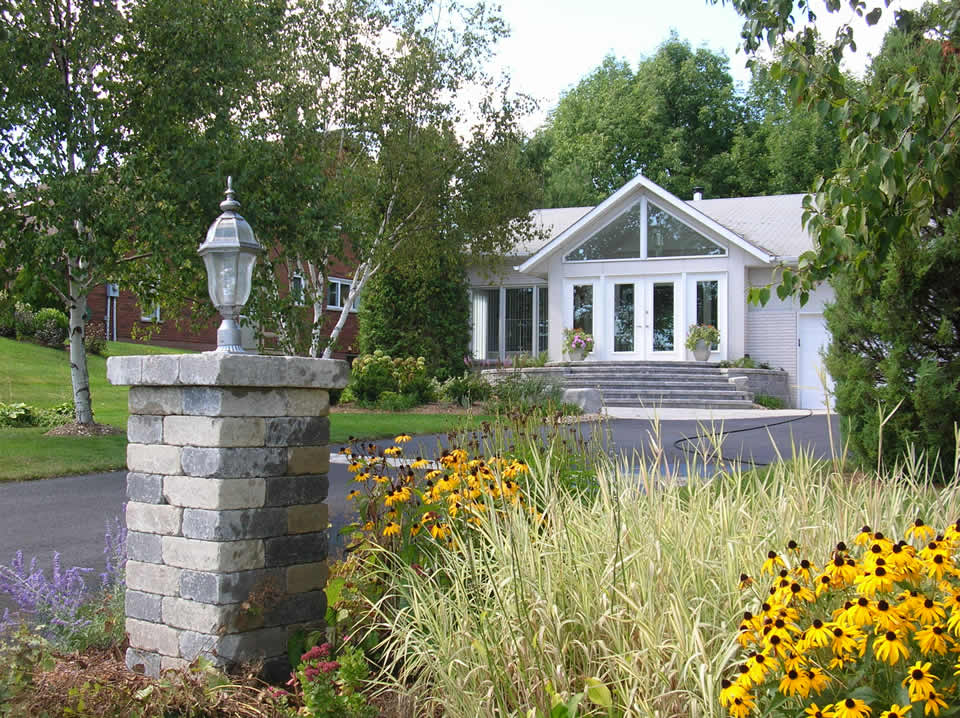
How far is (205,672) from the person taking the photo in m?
3.58

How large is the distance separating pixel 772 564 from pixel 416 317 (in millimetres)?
19711

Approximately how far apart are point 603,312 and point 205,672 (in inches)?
775

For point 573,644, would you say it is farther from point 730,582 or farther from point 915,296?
point 915,296

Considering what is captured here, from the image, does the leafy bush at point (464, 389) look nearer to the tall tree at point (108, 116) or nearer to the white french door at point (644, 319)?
the white french door at point (644, 319)

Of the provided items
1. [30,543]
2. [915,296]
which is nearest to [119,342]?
[30,543]

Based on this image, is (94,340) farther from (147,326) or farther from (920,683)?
(920,683)

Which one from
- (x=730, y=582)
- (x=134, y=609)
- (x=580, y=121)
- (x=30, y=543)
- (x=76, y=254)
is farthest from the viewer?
(x=580, y=121)

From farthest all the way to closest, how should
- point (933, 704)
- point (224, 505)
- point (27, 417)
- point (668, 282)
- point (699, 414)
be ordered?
point (668, 282), point (699, 414), point (27, 417), point (224, 505), point (933, 704)

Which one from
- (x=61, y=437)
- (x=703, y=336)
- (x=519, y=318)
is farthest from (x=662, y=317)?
(x=61, y=437)

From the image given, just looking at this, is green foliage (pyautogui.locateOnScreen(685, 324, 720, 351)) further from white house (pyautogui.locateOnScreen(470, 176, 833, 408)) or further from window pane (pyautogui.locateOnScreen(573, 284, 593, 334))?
window pane (pyautogui.locateOnScreen(573, 284, 593, 334))

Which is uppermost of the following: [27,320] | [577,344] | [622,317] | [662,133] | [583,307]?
[662,133]

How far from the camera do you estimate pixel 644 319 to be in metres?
22.3

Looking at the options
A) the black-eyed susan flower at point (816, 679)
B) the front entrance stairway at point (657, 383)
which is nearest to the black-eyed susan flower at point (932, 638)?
the black-eyed susan flower at point (816, 679)

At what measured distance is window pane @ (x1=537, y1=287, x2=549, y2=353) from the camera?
80.5 feet
